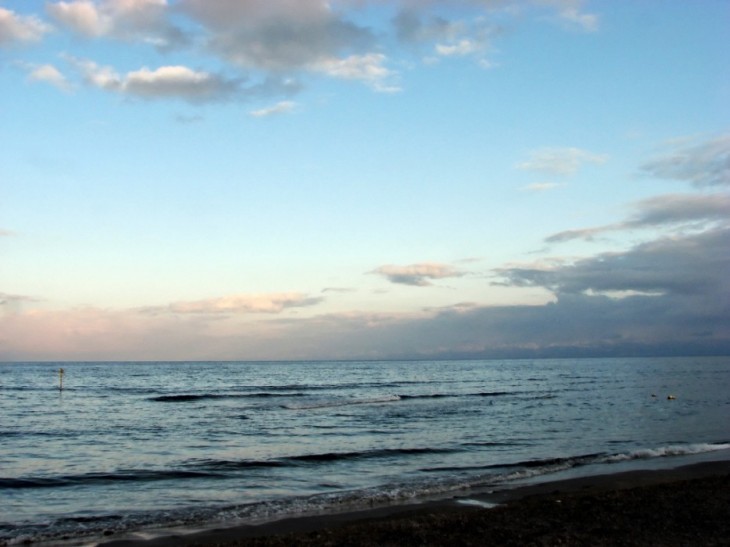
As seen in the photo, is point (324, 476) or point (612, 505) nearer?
point (612, 505)

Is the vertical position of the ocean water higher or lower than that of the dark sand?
lower

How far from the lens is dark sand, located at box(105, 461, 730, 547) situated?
408 inches

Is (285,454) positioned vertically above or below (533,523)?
below

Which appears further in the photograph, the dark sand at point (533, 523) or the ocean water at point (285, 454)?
the ocean water at point (285, 454)

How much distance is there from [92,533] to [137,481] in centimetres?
581

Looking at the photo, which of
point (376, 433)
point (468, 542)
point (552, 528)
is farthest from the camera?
point (376, 433)

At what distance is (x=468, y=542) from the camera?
10281mm

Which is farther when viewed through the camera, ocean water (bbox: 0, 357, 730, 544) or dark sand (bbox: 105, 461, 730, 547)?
ocean water (bbox: 0, 357, 730, 544)

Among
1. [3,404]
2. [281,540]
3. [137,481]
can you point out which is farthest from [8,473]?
[3,404]

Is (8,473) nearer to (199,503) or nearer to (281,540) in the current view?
(199,503)

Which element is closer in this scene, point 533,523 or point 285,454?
point 533,523

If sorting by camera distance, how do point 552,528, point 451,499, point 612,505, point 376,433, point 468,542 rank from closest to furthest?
point 468,542 → point 552,528 → point 612,505 → point 451,499 → point 376,433

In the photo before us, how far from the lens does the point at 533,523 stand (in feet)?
37.4

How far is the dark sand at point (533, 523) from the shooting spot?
10.4 meters
